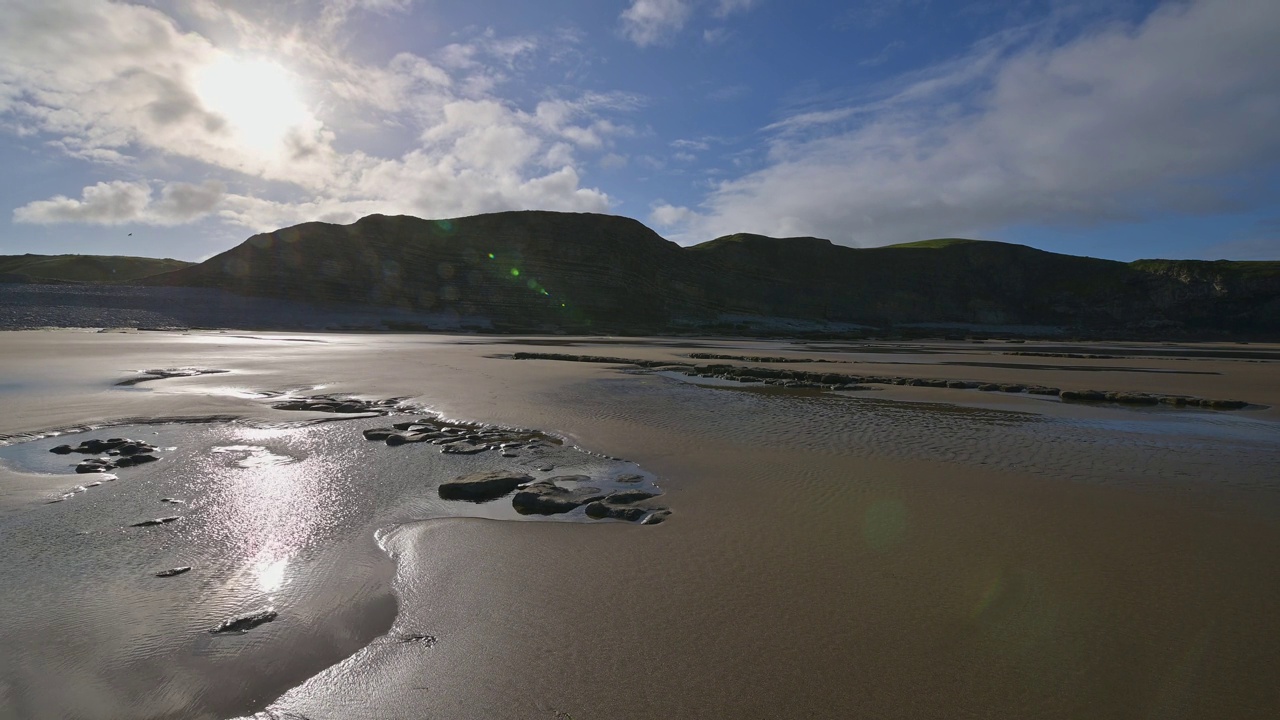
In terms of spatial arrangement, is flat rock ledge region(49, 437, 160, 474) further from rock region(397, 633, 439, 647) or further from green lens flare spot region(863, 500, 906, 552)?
green lens flare spot region(863, 500, 906, 552)

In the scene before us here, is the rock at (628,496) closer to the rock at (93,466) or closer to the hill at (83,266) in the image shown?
the rock at (93,466)

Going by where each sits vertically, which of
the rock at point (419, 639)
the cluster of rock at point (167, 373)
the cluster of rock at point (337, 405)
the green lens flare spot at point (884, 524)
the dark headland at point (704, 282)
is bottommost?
the rock at point (419, 639)

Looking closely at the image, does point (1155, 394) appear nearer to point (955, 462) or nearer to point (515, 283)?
point (955, 462)

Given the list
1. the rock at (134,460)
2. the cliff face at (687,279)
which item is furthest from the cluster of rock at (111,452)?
the cliff face at (687,279)

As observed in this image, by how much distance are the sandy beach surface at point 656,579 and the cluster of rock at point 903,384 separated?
5590mm

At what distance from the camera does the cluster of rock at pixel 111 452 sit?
7750mm

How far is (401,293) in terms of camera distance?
205ft

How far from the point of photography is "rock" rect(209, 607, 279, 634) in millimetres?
3943

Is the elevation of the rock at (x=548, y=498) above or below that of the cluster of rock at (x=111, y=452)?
below

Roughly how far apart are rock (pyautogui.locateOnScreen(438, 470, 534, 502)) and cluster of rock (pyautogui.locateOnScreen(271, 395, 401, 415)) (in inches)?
234

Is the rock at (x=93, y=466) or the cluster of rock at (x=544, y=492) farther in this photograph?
the rock at (x=93, y=466)

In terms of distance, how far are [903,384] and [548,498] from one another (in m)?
15.6

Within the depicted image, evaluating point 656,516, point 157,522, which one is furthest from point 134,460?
point 656,516

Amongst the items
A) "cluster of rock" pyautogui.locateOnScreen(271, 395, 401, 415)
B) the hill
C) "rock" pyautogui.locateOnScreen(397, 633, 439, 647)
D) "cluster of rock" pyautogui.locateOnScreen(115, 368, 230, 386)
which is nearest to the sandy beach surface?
"rock" pyautogui.locateOnScreen(397, 633, 439, 647)
